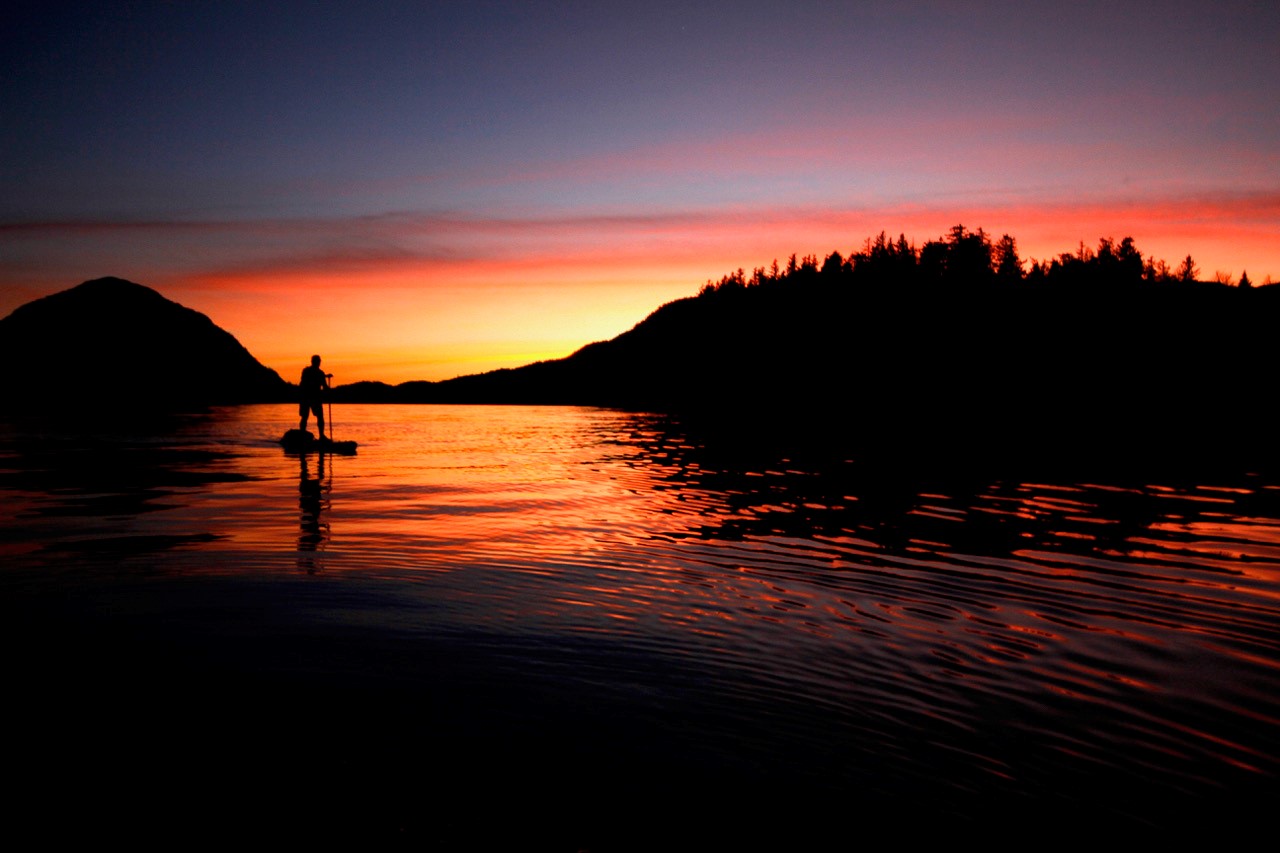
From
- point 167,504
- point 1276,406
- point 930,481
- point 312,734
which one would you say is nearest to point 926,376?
point 1276,406

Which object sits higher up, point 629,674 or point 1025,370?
point 1025,370

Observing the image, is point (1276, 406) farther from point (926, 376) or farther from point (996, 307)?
point (996, 307)

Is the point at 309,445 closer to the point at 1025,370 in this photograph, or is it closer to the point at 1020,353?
the point at 1025,370

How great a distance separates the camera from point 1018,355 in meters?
124

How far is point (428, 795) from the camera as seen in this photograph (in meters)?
4.71

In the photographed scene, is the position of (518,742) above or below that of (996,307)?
below

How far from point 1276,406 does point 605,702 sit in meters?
87.1

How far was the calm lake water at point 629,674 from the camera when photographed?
472 cm

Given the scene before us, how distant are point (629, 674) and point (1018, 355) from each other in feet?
430

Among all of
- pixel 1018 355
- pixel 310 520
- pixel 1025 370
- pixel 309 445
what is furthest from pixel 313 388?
pixel 1018 355

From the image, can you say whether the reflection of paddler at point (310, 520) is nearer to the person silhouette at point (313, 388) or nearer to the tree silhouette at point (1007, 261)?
the person silhouette at point (313, 388)

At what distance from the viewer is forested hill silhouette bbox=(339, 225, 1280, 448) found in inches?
2522

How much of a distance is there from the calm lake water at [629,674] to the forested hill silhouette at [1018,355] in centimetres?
3401

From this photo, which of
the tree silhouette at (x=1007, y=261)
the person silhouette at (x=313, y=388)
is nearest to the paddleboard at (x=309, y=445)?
the person silhouette at (x=313, y=388)
